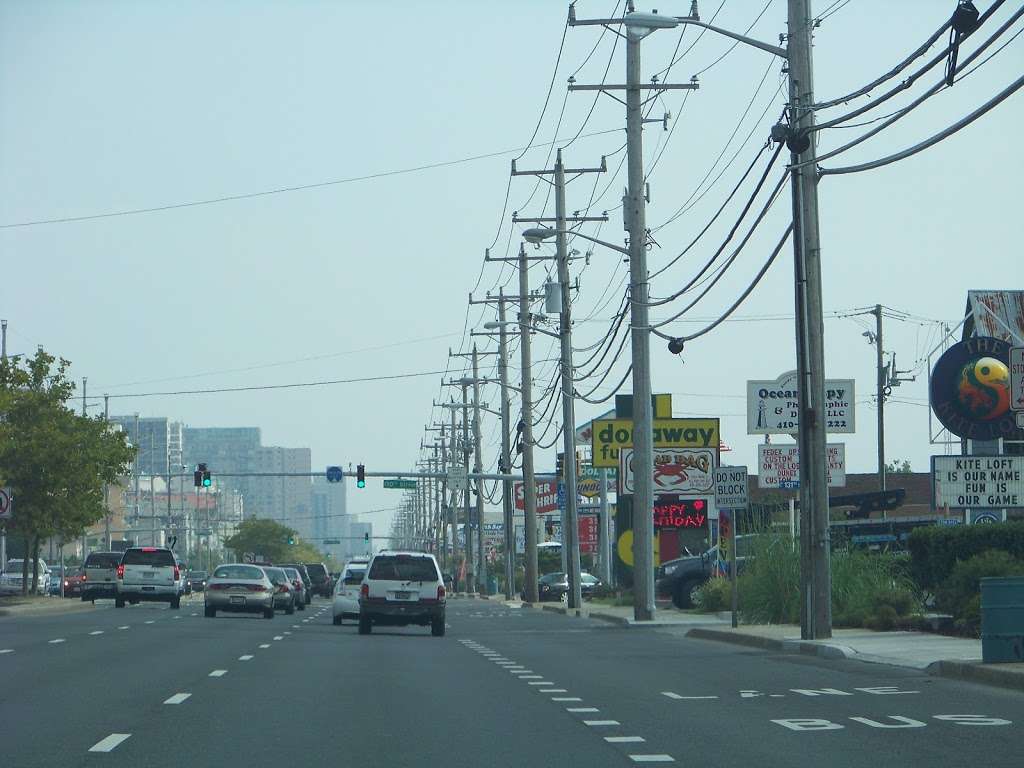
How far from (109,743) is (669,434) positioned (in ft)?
141

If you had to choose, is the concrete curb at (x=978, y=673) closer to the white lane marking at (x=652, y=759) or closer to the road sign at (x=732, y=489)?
the white lane marking at (x=652, y=759)

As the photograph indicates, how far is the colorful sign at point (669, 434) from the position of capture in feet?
180

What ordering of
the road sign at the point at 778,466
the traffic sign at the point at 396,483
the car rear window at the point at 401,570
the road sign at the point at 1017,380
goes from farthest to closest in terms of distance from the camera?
1. the traffic sign at the point at 396,483
2. the car rear window at the point at 401,570
3. the road sign at the point at 778,466
4. the road sign at the point at 1017,380

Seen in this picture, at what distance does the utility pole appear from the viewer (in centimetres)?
2641

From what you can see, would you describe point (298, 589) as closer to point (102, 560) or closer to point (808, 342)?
point (102, 560)

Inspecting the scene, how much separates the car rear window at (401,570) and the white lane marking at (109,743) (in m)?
21.5

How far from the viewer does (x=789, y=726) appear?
14656 millimetres

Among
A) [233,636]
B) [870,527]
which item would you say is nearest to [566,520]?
[870,527]

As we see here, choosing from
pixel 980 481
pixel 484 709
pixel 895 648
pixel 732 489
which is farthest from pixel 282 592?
pixel 484 709

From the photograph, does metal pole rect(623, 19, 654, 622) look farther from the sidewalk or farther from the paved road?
the paved road

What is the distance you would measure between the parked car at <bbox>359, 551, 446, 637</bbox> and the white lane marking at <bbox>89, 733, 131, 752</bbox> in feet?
69.0

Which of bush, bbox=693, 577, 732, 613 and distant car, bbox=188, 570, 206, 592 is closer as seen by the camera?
bush, bbox=693, 577, 732, 613

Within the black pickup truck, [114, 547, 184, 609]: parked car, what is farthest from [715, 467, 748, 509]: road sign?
[114, 547, 184, 609]: parked car

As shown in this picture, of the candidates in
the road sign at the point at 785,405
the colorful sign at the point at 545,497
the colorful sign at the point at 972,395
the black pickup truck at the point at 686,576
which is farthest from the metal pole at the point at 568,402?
the colorful sign at the point at 545,497
